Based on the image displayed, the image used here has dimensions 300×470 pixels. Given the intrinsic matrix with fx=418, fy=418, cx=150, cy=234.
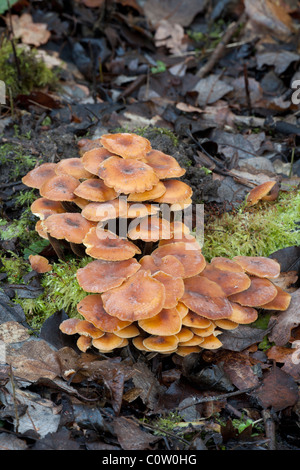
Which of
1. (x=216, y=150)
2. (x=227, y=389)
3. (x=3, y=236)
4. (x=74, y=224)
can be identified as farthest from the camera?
(x=216, y=150)

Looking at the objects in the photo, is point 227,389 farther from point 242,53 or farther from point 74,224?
point 242,53

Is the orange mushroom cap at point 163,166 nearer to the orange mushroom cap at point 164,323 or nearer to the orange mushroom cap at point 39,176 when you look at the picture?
the orange mushroom cap at point 39,176

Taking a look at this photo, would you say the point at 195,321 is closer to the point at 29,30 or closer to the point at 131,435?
the point at 131,435

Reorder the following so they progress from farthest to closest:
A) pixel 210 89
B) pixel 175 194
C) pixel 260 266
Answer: pixel 210 89 < pixel 175 194 < pixel 260 266

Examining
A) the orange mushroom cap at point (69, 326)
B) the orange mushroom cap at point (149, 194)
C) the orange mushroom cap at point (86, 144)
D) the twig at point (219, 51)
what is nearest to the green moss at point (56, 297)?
the orange mushroom cap at point (69, 326)

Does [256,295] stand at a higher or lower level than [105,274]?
lower

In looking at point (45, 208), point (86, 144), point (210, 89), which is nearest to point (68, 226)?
point (45, 208)
